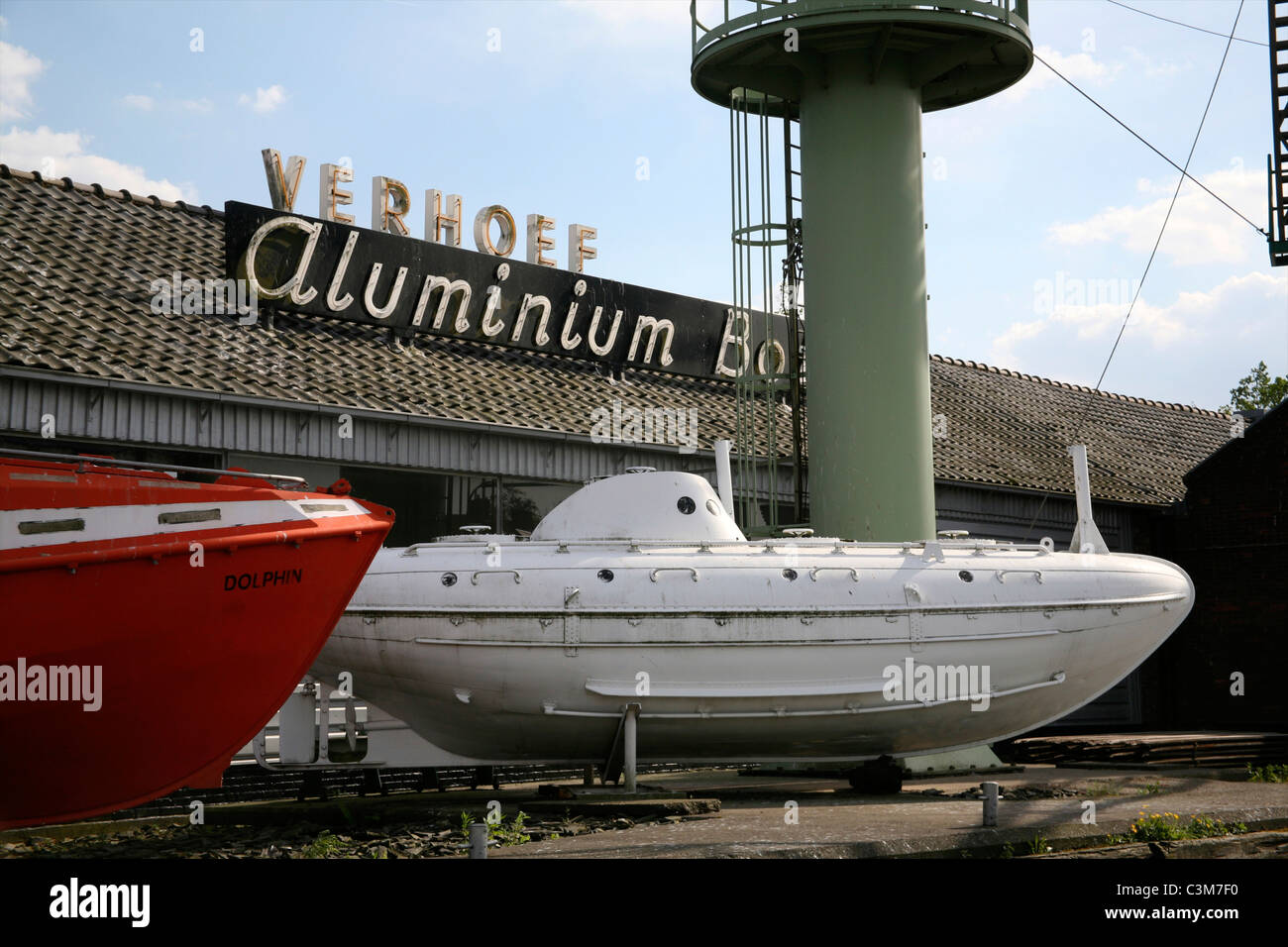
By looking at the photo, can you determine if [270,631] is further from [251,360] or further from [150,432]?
[251,360]

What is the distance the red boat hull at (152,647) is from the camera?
30.0 ft

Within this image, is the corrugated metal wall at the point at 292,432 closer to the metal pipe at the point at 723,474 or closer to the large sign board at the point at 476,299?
the large sign board at the point at 476,299

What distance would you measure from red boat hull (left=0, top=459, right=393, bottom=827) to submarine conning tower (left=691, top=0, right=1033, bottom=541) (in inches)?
301

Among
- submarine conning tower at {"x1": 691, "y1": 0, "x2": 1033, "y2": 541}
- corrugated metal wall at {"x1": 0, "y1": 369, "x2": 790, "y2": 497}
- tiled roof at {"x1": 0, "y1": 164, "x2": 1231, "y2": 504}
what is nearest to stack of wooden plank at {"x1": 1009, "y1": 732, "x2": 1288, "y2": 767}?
submarine conning tower at {"x1": 691, "y1": 0, "x2": 1033, "y2": 541}

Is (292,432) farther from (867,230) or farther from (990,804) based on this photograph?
(990,804)

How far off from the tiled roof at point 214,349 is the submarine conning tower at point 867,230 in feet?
12.0

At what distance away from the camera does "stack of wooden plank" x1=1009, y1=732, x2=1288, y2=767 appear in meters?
17.4

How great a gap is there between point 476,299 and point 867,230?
5892 mm

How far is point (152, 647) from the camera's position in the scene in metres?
9.52

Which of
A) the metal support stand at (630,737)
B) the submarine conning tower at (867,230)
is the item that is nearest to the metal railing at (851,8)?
the submarine conning tower at (867,230)

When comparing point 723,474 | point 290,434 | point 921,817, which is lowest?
point 921,817

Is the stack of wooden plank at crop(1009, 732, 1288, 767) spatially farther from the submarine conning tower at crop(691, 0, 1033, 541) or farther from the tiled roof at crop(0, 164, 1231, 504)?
the tiled roof at crop(0, 164, 1231, 504)

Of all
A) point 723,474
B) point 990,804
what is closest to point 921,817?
point 990,804
